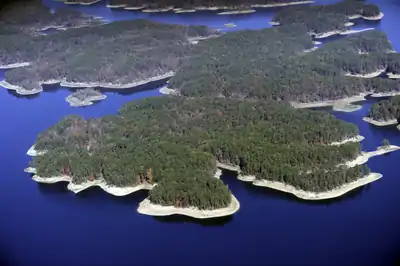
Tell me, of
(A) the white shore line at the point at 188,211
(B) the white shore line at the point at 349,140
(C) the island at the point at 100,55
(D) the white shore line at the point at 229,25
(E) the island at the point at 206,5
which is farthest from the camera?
(E) the island at the point at 206,5

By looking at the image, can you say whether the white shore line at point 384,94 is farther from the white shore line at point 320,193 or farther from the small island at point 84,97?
the small island at point 84,97

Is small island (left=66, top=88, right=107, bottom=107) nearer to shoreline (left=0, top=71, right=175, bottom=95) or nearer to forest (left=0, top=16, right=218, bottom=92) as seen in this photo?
shoreline (left=0, top=71, right=175, bottom=95)

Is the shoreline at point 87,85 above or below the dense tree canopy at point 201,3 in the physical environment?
below

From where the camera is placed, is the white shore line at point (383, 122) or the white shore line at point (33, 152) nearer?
the white shore line at point (33, 152)

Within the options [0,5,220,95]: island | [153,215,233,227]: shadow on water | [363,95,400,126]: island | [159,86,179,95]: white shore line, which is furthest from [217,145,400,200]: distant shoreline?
[0,5,220,95]: island

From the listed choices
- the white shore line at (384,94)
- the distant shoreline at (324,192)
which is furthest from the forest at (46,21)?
the distant shoreline at (324,192)

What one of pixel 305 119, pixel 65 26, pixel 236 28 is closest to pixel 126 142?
pixel 305 119

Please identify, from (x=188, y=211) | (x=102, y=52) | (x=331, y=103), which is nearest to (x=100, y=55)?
(x=102, y=52)

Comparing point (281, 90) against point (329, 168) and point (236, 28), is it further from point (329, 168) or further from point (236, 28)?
point (236, 28)
